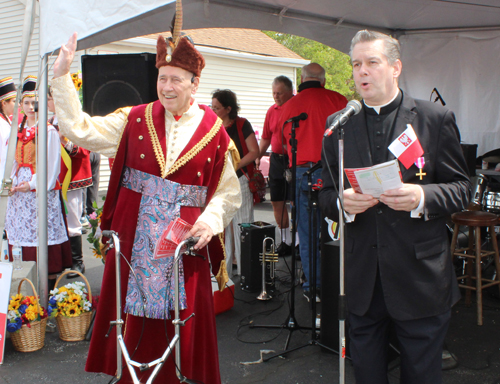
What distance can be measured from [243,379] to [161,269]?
123 cm

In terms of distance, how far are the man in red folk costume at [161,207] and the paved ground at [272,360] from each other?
86 centimetres

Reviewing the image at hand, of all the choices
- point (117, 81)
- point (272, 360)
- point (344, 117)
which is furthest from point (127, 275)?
→ point (117, 81)

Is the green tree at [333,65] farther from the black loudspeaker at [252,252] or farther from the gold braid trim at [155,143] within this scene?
the gold braid trim at [155,143]

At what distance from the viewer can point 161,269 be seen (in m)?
2.40

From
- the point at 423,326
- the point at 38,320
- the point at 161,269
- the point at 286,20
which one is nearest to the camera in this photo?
the point at 423,326

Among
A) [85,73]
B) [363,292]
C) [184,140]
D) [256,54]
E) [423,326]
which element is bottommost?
[423,326]

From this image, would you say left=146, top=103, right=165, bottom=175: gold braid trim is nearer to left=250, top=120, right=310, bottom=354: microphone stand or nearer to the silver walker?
the silver walker

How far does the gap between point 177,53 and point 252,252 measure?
2.85m

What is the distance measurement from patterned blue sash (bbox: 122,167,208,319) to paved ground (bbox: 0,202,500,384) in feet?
3.54

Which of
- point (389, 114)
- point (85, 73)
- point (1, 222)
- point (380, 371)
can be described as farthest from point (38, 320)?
point (389, 114)

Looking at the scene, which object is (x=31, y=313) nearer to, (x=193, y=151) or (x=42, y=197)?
(x=42, y=197)

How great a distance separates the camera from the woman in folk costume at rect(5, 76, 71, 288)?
14.9 feet

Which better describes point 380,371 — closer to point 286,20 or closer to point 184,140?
point 184,140

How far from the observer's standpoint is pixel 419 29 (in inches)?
223
